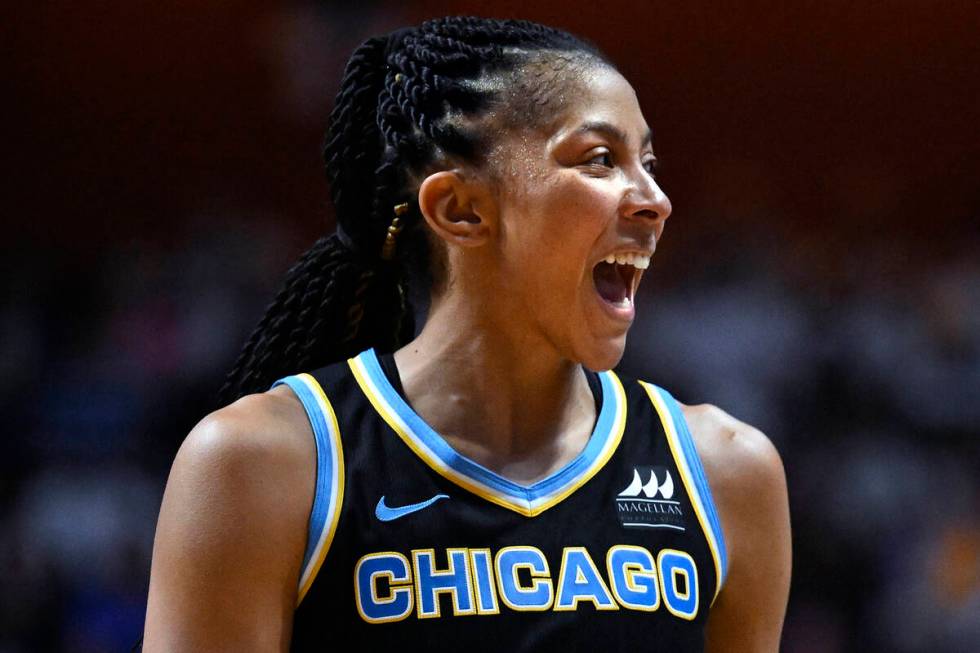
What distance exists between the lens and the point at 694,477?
76.6 inches

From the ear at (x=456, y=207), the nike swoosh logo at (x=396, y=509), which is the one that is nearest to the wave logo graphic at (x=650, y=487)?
the nike swoosh logo at (x=396, y=509)

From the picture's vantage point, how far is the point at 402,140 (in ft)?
6.36

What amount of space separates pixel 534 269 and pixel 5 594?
9.24 ft

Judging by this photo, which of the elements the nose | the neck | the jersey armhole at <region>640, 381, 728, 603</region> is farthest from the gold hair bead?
the jersey armhole at <region>640, 381, 728, 603</region>

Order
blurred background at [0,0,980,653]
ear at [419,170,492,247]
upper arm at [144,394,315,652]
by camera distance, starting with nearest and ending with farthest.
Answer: upper arm at [144,394,315,652]
ear at [419,170,492,247]
blurred background at [0,0,980,653]

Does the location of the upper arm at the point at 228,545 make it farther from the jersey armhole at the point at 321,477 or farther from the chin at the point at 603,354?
the chin at the point at 603,354

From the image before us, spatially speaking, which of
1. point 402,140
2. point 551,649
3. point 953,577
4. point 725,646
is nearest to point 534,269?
point 402,140

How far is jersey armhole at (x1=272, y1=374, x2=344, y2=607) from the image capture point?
171cm

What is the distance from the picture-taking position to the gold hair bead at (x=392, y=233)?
6.46 feet

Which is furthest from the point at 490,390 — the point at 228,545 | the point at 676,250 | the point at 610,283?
the point at 676,250

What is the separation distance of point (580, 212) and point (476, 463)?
37cm

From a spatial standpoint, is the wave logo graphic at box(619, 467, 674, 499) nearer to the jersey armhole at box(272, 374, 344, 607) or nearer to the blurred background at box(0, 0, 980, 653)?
the jersey armhole at box(272, 374, 344, 607)

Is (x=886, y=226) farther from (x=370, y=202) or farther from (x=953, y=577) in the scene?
(x=370, y=202)

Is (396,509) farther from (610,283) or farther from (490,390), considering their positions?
(610,283)
